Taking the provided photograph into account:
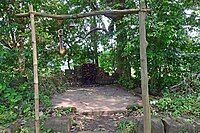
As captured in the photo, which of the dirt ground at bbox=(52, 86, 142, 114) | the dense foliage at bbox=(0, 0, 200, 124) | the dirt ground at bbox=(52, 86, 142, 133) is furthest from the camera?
the dirt ground at bbox=(52, 86, 142, 114)

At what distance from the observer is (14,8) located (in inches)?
248

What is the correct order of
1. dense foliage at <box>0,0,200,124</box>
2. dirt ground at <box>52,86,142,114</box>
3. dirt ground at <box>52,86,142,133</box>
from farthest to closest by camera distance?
dirt ground at <box>52,86,142,114</box> < dense foliage at <box>0,0,200,124</box> < dirt ground at <box>52,86,142,133</box>

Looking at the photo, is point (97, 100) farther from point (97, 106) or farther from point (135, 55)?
point (135, 55)

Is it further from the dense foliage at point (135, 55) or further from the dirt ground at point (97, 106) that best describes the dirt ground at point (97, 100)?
the dense foliage at point (135, 55)

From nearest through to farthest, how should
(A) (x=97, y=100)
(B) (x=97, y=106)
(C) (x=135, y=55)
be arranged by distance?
(B) (x=97, y=106), (A) (x=97, y=100), (C) (x=135, y=55)

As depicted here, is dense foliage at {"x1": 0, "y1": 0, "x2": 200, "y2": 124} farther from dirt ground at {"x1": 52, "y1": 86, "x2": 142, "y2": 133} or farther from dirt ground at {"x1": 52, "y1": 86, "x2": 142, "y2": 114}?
dirt ground at {"x1": 52, "y1": 86, "x2": 142, "y2": 133}

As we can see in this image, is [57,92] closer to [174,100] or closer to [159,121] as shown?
[174,100]

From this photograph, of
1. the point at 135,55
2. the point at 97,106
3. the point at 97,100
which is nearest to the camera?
the point at 97,106

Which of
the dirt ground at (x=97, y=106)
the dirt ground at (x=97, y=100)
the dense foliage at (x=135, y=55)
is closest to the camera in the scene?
the dirt ground at (x=97, y=106)

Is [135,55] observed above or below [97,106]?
above

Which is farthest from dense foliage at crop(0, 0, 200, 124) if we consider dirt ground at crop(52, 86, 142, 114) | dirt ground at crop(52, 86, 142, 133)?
dirt ground at crop(52, 86, 142, 133)

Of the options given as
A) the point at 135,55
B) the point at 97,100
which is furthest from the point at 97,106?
the point at 135,55

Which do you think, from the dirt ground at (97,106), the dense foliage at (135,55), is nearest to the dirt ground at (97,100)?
the dirt ground at (97,106)

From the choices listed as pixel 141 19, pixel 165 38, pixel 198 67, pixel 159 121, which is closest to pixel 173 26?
pixel 165 38
